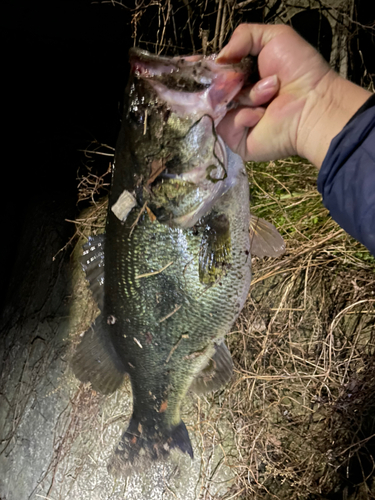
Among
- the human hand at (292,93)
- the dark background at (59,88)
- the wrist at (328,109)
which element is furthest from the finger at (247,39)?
the dark background at (59,88)

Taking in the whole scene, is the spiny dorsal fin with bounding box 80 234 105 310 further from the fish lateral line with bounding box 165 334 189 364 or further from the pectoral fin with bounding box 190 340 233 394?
the pectoral fin with bounding box 190 340 233 394

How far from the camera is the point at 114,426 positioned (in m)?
2.34

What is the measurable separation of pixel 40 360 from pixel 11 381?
1.38 ft

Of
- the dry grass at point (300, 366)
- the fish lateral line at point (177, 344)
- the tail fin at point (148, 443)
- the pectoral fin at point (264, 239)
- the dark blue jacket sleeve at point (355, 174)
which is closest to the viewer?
the dark blue jacket sleeve at point (355, 174)

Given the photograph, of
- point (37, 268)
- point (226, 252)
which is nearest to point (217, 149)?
point (226, 252)

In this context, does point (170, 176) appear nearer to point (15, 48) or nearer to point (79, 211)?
point (79, 211)

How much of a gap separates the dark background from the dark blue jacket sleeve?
123cm

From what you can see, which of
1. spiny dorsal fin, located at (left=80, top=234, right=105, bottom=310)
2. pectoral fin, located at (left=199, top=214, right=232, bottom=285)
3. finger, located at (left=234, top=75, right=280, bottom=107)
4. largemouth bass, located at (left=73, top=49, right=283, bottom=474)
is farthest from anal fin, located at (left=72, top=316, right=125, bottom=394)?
finger, located at (left=234, top=75, right=280, bottom=107)

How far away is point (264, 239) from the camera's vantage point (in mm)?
1444

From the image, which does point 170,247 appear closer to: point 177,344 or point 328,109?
point 177,344

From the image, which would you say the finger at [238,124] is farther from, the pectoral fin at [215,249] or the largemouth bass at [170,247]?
the pectoral fin at [215,249]

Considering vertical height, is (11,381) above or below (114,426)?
below

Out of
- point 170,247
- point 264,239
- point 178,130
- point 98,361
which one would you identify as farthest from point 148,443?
point 178,130

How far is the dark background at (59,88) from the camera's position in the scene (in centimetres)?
215
